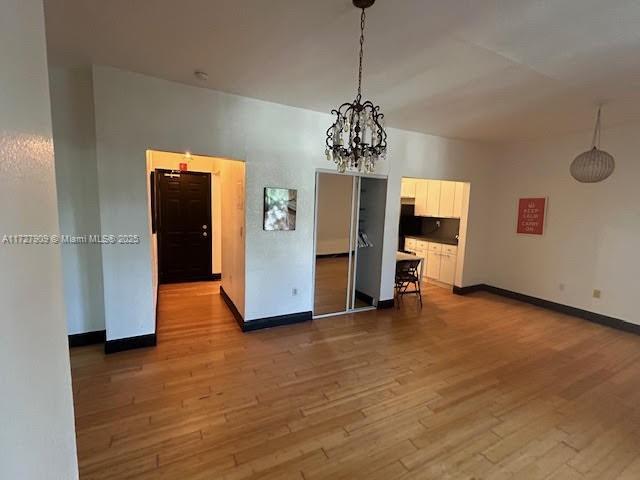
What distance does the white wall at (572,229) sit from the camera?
4.12 m

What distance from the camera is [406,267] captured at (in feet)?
16.4

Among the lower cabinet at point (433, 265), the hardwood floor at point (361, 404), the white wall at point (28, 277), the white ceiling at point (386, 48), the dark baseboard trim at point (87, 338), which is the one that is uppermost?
the white ceiling at point (386, 48)

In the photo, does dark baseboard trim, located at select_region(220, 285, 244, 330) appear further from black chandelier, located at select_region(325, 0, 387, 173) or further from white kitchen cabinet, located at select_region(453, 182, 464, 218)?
white kitchen cabinet, located at select_region(453, 182, 464, 218)

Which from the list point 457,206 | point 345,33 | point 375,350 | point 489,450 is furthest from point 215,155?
point 457,206

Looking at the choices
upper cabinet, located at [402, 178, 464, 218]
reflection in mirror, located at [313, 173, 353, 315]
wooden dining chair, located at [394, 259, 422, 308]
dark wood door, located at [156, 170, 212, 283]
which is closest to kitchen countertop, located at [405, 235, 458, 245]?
upper cabinet, located at [402, 178, 464, 218]

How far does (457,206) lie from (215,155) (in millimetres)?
4505

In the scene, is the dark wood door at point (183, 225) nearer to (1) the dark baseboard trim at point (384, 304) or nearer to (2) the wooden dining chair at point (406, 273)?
(1) the dark baseboard trim at point (384, 304)

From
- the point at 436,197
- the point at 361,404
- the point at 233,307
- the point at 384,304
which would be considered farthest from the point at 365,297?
the point at 436,197

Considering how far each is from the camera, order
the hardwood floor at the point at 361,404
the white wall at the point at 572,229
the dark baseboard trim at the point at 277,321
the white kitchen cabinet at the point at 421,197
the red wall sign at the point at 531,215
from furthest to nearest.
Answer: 1. the white kitchen cabinet at the point at 421,197
2. the red wall sign at the point at 531,215
3. the white wall at the point at 572,229
4. the dark baseboard trim at the point at 277,321
5. the hardwood floor at the point at 361,404

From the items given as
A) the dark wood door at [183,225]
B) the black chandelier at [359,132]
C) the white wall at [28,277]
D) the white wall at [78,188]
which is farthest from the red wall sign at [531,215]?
the white wall at [78,188]

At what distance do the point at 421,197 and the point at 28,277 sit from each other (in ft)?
21.9

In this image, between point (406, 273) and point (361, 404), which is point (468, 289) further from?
point (361, 404)

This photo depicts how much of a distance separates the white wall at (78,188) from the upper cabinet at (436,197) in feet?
17.3

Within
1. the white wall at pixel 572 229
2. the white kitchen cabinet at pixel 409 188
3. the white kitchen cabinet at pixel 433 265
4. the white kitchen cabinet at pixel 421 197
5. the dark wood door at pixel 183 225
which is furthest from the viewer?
the white kitchen cabinet at pixel 409 188
